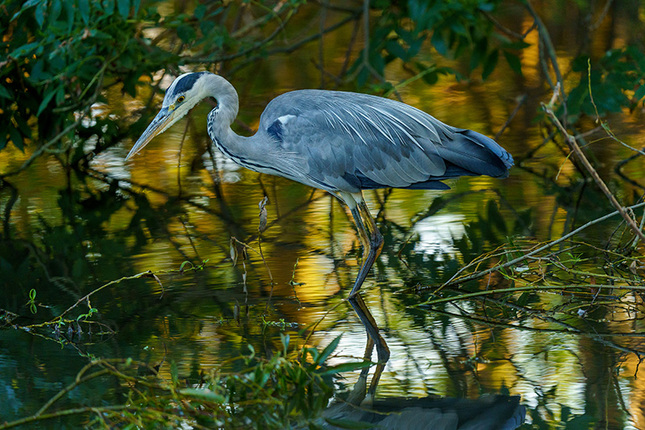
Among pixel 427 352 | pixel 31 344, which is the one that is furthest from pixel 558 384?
pixel 31 344

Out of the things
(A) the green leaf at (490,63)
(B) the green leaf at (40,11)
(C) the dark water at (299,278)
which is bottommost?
(C) the dark water at (299,278)

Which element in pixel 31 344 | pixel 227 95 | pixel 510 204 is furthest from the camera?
pixel 510 204

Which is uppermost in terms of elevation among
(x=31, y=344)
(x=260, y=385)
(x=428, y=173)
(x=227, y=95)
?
(x=227, y=95)

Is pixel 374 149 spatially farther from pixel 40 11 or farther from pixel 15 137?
pixel 15 137

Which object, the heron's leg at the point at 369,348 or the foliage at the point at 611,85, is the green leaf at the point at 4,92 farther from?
the foliage at the point at 611,85

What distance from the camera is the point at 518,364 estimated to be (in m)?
3.76

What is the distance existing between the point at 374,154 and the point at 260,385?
1.74 metres

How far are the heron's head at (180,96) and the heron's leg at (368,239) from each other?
994 mm

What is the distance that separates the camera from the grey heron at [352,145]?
465cm

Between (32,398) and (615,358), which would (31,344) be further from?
(615,358)

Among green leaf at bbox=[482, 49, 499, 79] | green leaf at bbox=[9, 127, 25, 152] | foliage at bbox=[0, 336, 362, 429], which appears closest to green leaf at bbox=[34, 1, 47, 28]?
green leaf at bbox=[9, 127, 25, 152]

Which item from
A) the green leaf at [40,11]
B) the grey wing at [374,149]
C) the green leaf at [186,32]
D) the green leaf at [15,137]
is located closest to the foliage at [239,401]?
the grey wing at [374,149]

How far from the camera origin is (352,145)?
15.4ft

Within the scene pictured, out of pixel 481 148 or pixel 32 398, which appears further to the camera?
pixel 481 148
